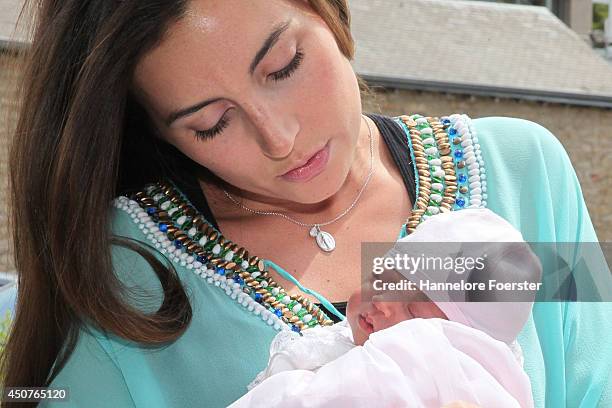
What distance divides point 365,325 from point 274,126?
14.5 inches

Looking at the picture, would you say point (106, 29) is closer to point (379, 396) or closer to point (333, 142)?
point (333, 142)

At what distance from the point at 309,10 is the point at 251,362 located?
596 mm

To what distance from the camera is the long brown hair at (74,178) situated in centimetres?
175

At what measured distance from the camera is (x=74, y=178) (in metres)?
1.79

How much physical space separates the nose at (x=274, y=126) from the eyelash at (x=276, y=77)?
0.05 m

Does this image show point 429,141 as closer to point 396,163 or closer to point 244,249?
point 396,163

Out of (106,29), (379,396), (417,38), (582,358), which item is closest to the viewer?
(379,396)

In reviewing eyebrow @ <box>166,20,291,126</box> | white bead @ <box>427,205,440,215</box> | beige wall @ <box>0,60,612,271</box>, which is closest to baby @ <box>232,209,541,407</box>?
white bead @ <box>427,205,440,215</box>

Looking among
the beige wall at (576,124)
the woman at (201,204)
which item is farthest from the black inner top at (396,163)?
the beige wall at (576,124)

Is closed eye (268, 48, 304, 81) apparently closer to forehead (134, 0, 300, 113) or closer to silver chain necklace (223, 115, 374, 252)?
forehead (134, 0, 300, 113)

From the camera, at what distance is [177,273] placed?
6.13 feet

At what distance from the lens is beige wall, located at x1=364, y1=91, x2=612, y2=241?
13812mm

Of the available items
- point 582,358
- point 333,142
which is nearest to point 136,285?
point 333,142

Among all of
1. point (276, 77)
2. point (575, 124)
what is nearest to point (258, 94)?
point (276, 77)
